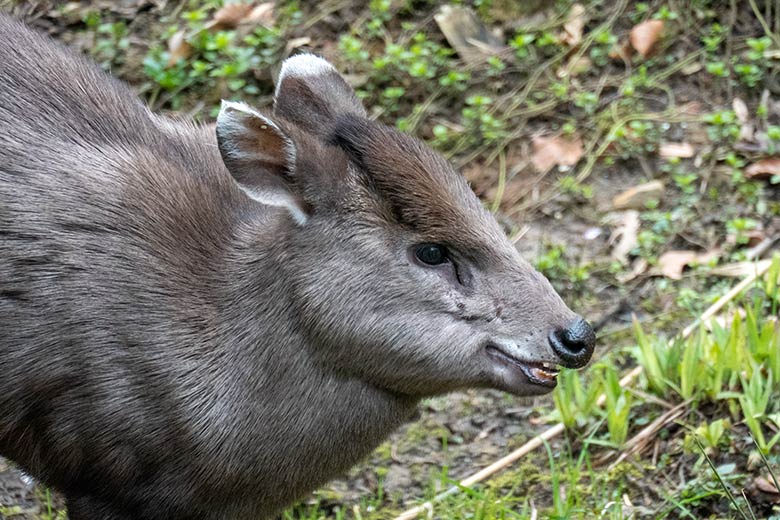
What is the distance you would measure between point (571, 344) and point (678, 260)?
263cm

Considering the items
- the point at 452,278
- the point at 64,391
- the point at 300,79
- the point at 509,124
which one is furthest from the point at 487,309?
the point at 509,124

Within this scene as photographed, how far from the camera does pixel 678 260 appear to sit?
20.1 ft

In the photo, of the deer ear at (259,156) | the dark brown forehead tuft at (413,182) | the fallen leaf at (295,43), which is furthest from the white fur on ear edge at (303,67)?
the fallen leaf at (295,43)

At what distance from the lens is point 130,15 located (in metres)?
7.37

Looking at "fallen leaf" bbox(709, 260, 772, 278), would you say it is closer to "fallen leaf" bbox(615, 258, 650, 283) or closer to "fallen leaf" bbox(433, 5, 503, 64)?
"fallen leaf" bbox(615, 258, 650, 283)

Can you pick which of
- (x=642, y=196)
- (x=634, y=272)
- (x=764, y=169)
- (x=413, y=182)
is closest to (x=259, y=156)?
(x=413, y=182)

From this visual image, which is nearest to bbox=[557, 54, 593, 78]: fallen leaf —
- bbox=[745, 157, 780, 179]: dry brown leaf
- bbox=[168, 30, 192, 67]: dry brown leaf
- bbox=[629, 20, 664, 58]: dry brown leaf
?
bbox=[629, 20, 664, 58]: dry brown leaf

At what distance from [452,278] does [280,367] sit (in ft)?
2.09

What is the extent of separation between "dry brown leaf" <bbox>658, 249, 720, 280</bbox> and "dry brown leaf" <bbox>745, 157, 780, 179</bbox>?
58 centimetres

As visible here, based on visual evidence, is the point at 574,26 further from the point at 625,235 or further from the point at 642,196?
the point at 625,235

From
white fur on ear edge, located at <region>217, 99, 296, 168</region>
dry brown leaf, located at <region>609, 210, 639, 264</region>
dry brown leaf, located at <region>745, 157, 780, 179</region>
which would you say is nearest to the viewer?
white fur on ear edge, located at <region>217, 99, 296, 168</region>

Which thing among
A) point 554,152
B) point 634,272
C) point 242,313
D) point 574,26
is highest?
point 242,313

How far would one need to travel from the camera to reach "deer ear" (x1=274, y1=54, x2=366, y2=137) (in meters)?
4.16

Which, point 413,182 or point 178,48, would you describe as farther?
point 178,48
